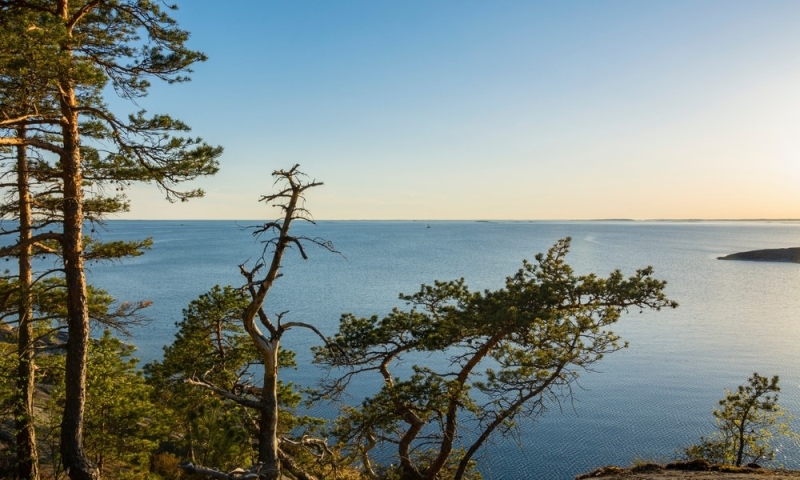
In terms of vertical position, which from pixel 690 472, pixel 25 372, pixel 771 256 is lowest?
pixel 690 472

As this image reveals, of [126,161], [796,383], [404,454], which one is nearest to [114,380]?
[126,161]

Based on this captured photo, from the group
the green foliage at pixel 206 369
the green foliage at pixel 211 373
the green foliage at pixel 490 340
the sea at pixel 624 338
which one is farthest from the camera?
the sea at pixel 624 338

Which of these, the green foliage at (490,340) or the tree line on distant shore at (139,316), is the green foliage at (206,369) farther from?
the green foliage at (490,340)

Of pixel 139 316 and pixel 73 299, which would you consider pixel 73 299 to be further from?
pixel 139 316

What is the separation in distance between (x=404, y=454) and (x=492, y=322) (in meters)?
5.04

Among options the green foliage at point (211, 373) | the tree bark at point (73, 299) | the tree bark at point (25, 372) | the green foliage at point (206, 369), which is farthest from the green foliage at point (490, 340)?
the tree bark at point (25, 372)

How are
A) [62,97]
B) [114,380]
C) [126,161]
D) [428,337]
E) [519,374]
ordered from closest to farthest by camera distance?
[62,97] < [126,161] < [114,380] < [519,374] < [428,337]

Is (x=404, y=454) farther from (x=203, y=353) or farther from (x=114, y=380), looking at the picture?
(x=114, y=380)

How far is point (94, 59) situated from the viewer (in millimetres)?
10039

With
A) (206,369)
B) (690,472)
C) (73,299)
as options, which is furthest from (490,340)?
(73,299)

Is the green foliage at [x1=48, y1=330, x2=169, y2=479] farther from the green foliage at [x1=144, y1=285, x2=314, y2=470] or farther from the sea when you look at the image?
the sea

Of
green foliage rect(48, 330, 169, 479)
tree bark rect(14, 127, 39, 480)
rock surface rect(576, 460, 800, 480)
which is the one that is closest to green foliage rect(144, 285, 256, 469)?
green foliage rect(48, 330, 169, 479)

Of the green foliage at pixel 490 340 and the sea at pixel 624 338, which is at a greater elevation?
the green foliage at pixel 490 340

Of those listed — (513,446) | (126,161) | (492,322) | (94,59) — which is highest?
(94,59)
